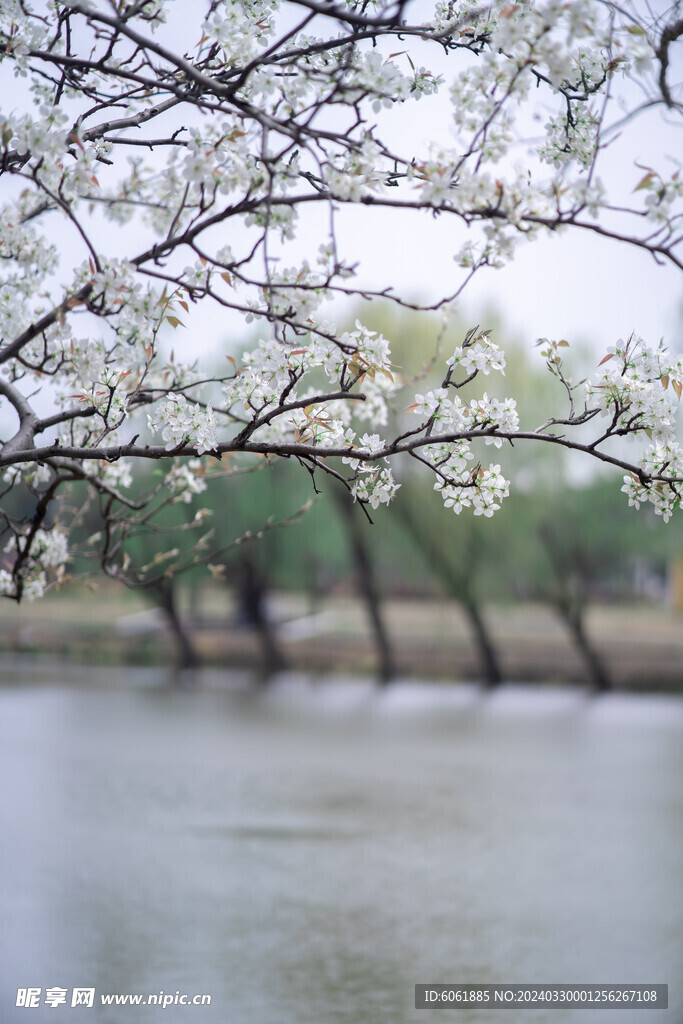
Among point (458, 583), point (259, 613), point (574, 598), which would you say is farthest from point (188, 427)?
point (259, 613)

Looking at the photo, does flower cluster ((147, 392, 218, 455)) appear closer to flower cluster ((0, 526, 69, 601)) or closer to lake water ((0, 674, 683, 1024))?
flower cluster ((0, 526, 69, 601))

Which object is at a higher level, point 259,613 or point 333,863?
point 259,613

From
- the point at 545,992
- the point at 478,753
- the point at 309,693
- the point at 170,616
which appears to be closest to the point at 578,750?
the point at 478,753

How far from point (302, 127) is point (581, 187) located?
15.0 inches

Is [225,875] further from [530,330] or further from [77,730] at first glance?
[530,330]

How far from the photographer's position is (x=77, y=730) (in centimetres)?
817

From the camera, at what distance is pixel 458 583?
991 cm

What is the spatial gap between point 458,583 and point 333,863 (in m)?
Result: 5.56

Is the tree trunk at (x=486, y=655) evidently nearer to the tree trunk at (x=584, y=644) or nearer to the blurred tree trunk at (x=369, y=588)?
the tree trunk at (x=584, y=644)

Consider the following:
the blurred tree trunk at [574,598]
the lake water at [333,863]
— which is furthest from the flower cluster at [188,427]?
the blurred tree trunk at [574,598]

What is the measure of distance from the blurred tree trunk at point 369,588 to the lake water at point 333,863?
1990 mm

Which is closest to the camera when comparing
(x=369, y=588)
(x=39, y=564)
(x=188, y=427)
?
(x=188, y=427)

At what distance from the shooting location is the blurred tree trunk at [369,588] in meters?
10.2

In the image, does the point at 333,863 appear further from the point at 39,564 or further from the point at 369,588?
the point at 369,588
